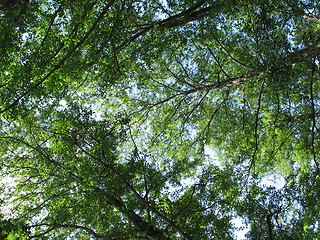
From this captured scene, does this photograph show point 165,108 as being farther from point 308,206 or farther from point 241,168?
point 308,206

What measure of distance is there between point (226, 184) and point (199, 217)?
1.85 metres

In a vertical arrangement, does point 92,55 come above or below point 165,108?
below

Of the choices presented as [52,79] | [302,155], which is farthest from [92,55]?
[302,155]

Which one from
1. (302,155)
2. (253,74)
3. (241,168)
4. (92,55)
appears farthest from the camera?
(302,155)

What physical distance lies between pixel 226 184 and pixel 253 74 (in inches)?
166

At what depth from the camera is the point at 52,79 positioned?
791 cm

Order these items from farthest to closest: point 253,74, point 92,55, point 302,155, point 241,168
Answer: point 302,155 → point 241,168 → point 253,74 → point 92,55

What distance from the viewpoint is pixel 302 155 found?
1286 cm

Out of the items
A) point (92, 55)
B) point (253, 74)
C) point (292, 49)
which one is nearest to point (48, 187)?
point (92, 55)

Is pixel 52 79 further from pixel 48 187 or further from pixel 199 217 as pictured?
pixel 199 217

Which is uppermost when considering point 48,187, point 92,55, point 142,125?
point 142,125

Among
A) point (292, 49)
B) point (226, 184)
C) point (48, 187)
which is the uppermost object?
point (292, 49)

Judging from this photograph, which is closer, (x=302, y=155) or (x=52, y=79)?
(x=52, y=79)

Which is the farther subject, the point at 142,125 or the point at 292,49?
the point at 142,125
